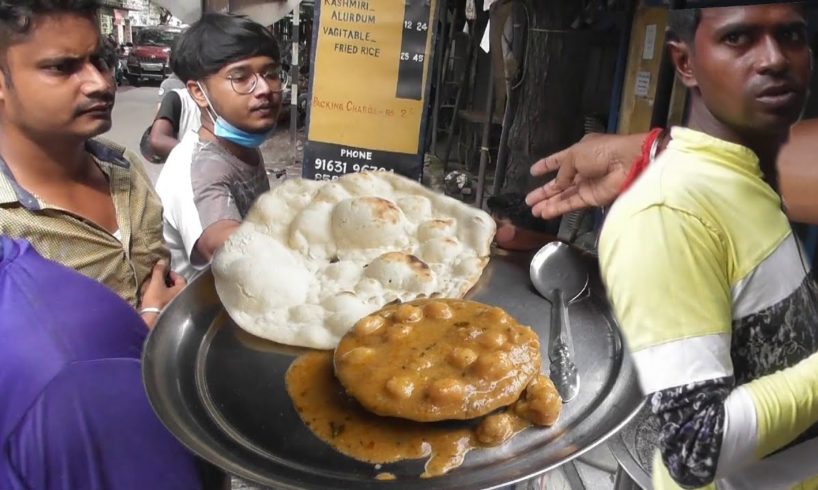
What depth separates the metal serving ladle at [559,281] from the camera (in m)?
1.06

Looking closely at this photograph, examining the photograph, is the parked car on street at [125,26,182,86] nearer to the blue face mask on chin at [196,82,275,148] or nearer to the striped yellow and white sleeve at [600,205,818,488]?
the blue face mask on chin at [196,82,275,148]

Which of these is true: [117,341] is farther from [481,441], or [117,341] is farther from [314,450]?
[481,441]

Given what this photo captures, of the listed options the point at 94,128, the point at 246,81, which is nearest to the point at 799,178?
the point at 246,81

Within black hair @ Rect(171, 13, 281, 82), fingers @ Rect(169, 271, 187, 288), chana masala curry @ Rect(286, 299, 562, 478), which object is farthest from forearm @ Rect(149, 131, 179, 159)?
chana masala curry @ Rect(286, 299, 562, 478)

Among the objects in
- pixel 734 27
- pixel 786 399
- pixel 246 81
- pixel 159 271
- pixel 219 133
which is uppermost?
pixel 734 27

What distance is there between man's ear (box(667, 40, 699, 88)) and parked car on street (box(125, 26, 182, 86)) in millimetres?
921

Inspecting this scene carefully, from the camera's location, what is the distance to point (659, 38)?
76 centimetres

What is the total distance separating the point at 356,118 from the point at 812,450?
0.94 metres

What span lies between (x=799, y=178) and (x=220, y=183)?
99 centimetres

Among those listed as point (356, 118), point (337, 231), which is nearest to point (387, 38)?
point (356, 118)

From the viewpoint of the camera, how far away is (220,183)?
1.17 meters

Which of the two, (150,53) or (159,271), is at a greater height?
(150,53)

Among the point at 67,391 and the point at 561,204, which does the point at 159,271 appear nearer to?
the point at 67,391

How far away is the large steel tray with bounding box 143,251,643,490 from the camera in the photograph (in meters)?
0.83
